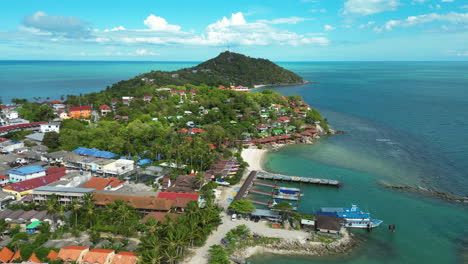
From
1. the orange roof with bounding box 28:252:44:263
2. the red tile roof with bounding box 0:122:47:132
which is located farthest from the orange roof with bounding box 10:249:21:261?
the red tile roof with bounding box 0:122:47:132

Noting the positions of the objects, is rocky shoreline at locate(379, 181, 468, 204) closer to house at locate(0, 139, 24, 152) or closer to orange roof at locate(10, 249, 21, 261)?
orange roof at locate(10, 249, 21, 261)

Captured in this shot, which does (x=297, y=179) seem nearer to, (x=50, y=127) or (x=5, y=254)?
(x=5, y=254)

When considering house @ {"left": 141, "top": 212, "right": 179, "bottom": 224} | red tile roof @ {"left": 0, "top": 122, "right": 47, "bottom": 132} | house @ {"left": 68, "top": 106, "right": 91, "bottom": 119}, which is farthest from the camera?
house @ {"left": 68, "top": 106, "right": 91, "bottom": 119}

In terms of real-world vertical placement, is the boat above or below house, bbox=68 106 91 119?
below

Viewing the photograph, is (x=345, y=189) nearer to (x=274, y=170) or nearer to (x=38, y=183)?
(x=274, y=170)

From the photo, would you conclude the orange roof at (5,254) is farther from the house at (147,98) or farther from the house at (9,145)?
the house at (147,98)

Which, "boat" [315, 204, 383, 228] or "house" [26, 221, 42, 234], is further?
"boat" [315, 204, 383, 228]

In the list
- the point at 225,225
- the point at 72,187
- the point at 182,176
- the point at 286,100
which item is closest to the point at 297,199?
the point at 225,225

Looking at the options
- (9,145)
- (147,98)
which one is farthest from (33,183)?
(147,98)
